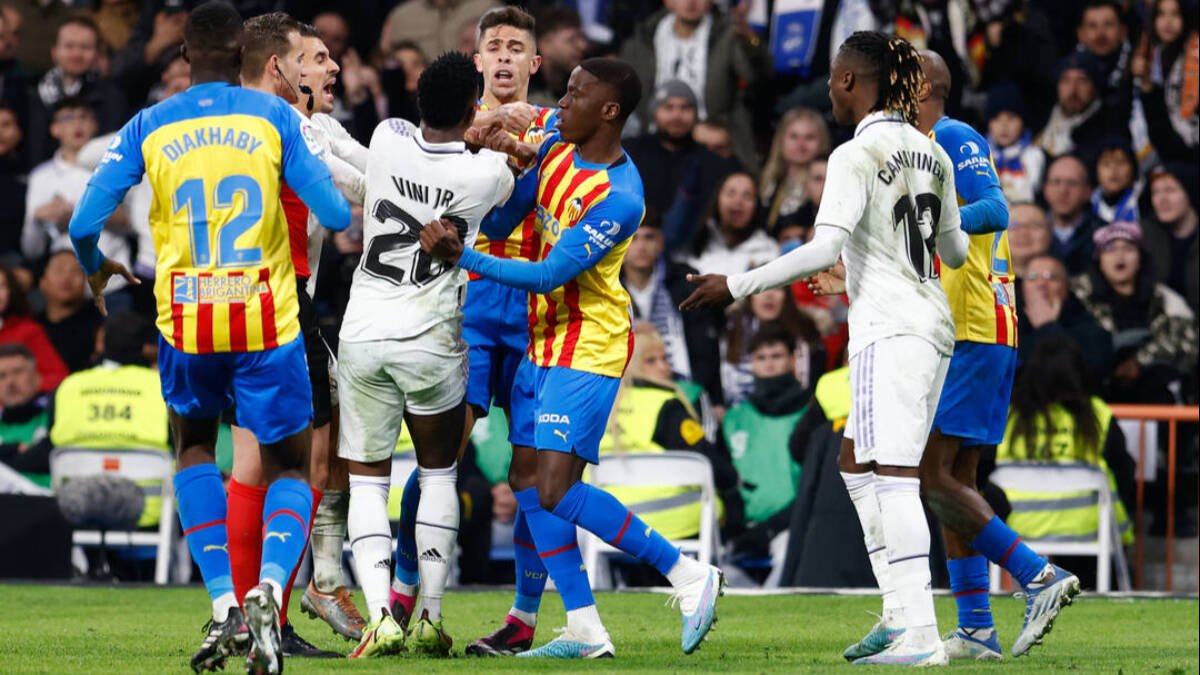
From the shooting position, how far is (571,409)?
7.19 metres

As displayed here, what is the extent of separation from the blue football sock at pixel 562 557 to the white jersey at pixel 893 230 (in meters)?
1.26

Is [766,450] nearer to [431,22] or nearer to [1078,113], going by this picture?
[1078,113]

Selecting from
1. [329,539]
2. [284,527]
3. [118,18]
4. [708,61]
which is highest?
[118,18]

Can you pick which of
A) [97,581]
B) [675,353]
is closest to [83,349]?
[97,581]

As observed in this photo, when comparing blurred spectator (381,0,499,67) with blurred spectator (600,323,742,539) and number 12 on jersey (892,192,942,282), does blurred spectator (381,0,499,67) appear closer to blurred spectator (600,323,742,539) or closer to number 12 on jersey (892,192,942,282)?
blurred spectator (600,323,742,539)

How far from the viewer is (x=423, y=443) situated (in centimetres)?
735

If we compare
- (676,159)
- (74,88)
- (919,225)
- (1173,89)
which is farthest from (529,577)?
(74,88)

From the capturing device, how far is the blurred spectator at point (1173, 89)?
14148 mm

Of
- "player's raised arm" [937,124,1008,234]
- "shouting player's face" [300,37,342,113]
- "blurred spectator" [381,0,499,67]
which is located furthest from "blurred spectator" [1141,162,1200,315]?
"shouting player's face" [300,37,342,113]

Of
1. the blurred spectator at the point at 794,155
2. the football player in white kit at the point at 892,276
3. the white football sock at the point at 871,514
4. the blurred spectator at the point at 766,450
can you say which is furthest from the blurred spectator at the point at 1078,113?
the football player in white kit at the point at 892,276

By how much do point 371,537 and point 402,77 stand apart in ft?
26.8

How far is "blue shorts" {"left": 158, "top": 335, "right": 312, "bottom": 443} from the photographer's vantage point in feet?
21.7

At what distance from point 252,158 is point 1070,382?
583 centimetres

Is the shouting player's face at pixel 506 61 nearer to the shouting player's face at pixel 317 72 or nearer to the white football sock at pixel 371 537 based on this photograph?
the shouting player's face at pixel 317 72
